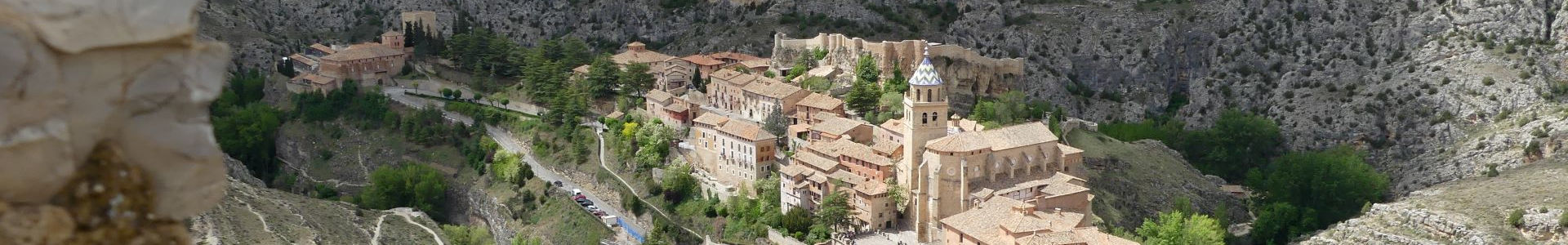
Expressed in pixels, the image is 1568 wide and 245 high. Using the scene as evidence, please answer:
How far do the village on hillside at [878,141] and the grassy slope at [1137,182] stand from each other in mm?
1437

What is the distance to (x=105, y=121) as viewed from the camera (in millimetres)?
8719

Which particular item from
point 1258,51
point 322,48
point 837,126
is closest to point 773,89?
point 837,126

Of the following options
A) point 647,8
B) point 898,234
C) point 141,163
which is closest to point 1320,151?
point 898,234

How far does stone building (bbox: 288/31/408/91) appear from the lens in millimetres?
95500

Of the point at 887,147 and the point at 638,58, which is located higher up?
the point at 887,147

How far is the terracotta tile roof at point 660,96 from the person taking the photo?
78.0 m

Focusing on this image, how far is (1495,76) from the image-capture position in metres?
83.6

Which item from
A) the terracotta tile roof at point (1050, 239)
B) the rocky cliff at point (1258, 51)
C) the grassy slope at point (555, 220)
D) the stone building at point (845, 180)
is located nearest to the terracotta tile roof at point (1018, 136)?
the stone building at point (845, 180)

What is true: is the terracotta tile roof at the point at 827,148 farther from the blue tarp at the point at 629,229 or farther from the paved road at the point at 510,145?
the paved road at the point at 510,145

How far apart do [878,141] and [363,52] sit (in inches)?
1665

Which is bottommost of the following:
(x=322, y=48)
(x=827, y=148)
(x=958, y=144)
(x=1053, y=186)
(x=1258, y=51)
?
(x=322, y=48)

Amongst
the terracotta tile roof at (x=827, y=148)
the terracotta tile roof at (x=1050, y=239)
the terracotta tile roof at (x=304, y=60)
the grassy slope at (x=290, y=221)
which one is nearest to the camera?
the terracotta tile roof at (x=1050, y=239)

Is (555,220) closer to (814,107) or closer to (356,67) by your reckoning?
(814,107)

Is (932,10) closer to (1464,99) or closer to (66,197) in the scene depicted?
(1464,99)
